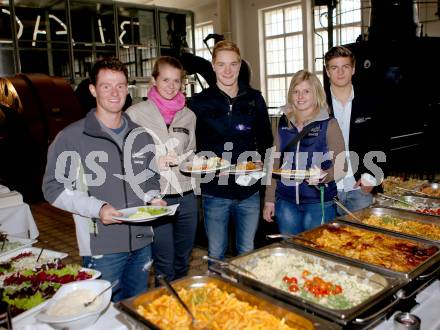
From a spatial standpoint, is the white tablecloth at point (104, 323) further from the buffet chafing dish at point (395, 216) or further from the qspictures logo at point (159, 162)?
the buffet chafing dish at point (395, 216)

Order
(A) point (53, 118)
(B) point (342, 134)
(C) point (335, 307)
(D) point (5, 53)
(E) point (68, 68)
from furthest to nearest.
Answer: (E) point (68, 68) → (D) point (5, 53) → (A) point (53, 118) → (B) point (342, 134) → (C) point (335, 307)

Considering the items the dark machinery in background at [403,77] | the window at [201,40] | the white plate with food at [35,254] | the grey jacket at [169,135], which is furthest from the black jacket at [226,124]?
the window at [201,40]

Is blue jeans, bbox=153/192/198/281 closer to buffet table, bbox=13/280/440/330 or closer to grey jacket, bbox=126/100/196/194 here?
grey jacket, bbox=126/100/196/194

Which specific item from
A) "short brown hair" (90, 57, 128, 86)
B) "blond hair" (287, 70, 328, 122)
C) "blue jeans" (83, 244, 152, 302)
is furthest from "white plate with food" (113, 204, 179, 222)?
"blond hair" (287, 70, 328, 122)

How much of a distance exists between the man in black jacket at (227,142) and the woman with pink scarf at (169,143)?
4.0 inches

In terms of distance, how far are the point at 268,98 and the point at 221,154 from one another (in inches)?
393

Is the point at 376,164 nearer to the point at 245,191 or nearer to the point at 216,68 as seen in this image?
the point at 245,191

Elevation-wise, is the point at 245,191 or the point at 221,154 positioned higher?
the point at 221,154

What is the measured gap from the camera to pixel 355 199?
8.17ft

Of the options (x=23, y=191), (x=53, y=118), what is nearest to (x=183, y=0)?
(x=53, y=118)

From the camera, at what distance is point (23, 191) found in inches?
283

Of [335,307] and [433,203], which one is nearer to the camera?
[335,307]

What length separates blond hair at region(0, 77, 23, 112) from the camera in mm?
6938

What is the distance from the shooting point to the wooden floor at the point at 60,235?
4016 millimetres
